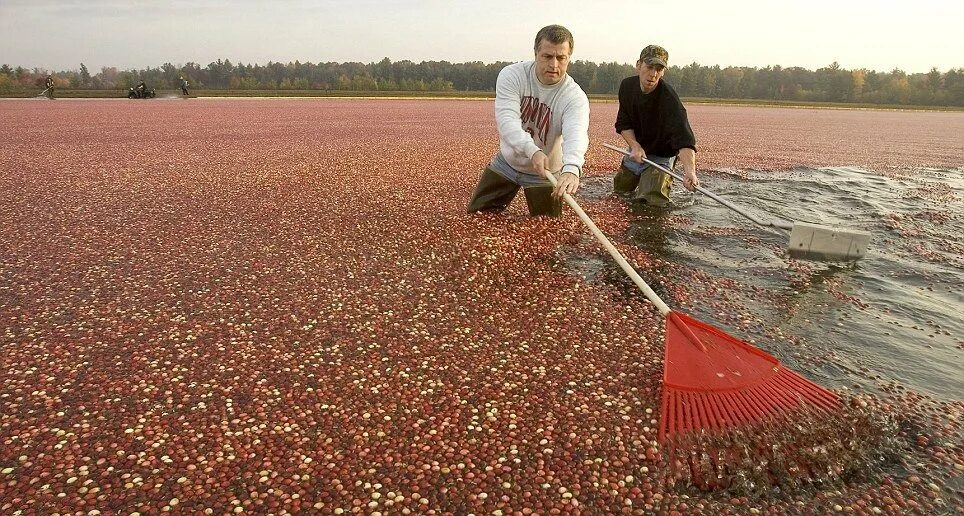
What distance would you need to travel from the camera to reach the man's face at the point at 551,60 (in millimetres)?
4781

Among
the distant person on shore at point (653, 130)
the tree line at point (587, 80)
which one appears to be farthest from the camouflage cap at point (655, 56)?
the tree line at point (587, 80)

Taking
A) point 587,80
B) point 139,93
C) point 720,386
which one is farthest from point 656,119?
point 587,80

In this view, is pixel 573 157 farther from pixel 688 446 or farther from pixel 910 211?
pixel 910 211

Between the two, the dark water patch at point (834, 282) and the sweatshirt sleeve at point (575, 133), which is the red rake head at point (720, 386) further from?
the sweatshirt sleeve at point (575, 133)

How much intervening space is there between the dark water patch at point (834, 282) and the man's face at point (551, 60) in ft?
5.93

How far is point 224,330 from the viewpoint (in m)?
3.55

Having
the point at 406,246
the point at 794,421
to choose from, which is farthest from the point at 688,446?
the point at 406,246

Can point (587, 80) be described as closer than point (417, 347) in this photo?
No

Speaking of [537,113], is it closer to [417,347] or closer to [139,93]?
[417,347]

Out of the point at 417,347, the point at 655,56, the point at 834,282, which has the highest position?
the point at 655,56

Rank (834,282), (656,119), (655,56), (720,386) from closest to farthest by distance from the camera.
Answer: (720,386)
(834,282)
(655,56)
(656,119)

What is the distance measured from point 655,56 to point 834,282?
316 centimetres

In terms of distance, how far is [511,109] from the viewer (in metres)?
5.24

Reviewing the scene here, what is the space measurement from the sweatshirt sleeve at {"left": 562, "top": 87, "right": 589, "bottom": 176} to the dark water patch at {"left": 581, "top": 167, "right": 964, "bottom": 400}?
102 centimetres
